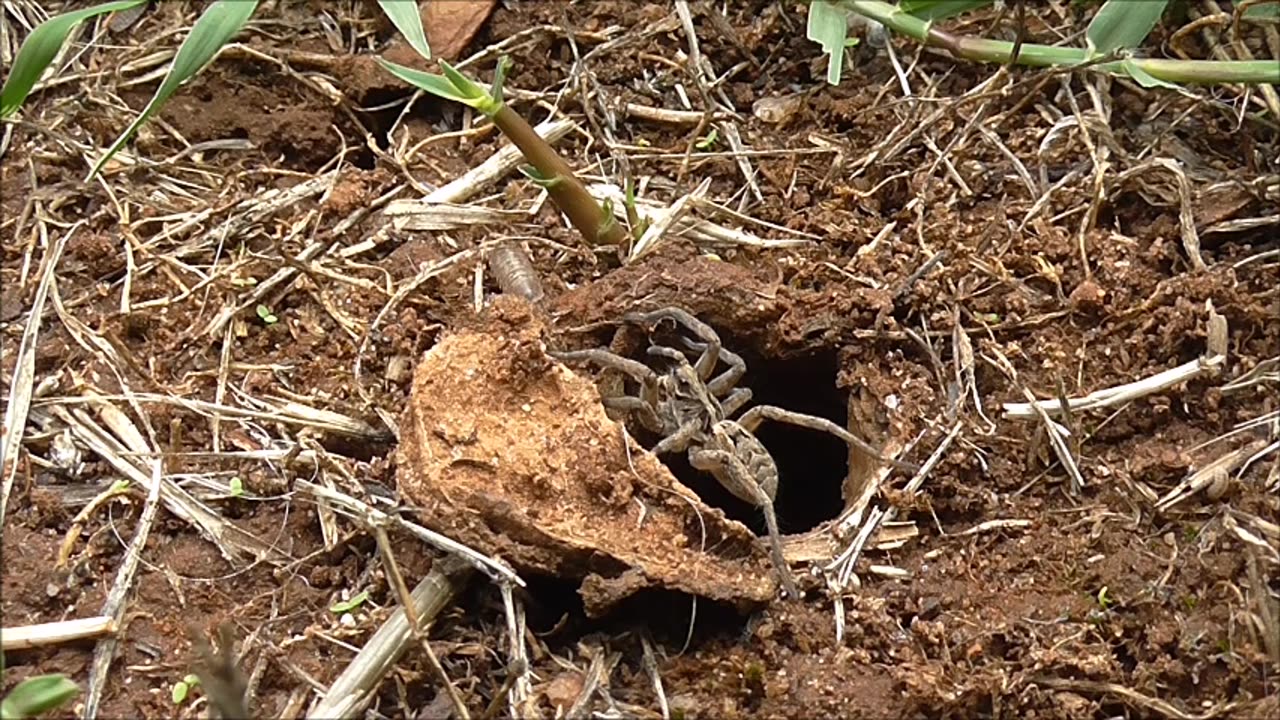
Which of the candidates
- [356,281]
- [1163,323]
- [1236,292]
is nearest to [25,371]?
[356,281]

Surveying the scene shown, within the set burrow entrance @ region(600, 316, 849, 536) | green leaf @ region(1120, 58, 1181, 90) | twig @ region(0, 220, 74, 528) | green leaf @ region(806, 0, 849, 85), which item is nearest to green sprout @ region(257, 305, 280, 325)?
twig @ region(0, 220, 74, 528)

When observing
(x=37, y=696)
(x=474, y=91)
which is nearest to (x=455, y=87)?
(x=474, y=91)

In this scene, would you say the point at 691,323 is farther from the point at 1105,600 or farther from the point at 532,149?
the point at 1105,600

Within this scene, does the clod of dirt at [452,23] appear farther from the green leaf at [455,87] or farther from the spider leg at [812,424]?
the spider leg at [812,424]

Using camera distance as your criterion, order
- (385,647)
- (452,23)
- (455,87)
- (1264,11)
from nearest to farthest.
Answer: (385,647), (455,87), (1264,11), (452,23)

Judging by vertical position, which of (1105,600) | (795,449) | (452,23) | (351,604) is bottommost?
(795,449)

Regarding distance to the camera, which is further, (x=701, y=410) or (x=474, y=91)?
(x=701, y=410)

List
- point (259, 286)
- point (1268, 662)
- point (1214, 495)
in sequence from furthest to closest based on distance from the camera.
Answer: point (259, 286) → point (1214, 495) → point (1268, 662)

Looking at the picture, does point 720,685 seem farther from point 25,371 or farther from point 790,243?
point 25,371
